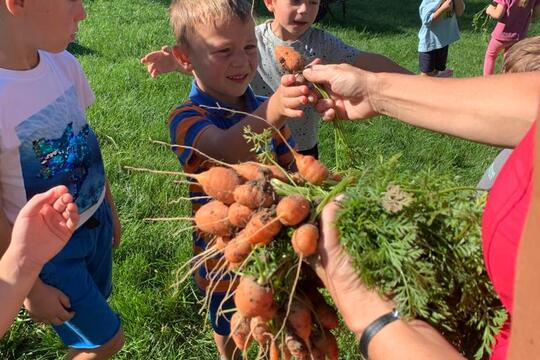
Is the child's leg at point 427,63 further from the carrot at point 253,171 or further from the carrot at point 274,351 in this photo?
the carrot at point 274,351

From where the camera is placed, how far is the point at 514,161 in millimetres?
1142

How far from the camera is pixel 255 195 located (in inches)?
61.0

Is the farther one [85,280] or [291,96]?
[85,280]

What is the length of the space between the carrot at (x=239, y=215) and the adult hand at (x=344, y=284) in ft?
0.73

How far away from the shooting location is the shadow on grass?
618 centimetres

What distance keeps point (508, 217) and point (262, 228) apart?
625mm

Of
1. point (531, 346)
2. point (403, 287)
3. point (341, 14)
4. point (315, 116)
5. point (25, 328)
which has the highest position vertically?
point (531, 346)

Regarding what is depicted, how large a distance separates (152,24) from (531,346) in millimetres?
7513

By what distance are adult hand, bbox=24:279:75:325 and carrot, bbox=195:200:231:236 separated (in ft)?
2.18

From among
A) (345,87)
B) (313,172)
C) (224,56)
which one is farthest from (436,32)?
(313,172)

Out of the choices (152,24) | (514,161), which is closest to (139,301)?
(514,161)

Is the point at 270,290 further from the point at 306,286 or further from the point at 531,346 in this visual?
the point at 531,346

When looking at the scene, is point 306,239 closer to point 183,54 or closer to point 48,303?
point 48,303

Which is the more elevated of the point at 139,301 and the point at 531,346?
the point at 531,346
